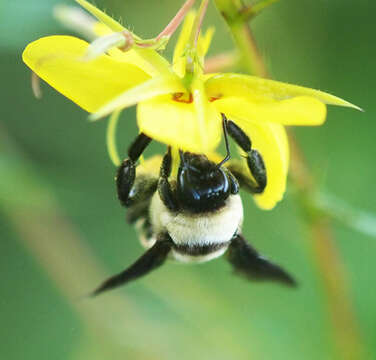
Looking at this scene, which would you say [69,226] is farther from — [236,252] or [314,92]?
[314,92]

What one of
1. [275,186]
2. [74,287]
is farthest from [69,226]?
[275,186]

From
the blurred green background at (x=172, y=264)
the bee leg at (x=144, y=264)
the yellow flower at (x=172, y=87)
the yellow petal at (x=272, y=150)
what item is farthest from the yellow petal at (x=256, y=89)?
the blurred green background at (x=172, y=264)

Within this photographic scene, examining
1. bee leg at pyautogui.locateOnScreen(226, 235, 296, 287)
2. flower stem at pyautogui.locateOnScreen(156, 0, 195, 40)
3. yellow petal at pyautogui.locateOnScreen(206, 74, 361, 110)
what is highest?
flower stem at pyautogui.locateOnScreen(156, 0, 195, 40)

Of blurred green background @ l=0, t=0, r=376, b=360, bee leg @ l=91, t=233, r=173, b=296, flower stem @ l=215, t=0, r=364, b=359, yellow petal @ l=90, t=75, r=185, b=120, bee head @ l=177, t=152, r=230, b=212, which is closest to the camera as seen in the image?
yellow petal @ l=90, t=75, r=185, b=120

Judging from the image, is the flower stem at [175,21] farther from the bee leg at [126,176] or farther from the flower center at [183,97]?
the bee leg at [126,176]

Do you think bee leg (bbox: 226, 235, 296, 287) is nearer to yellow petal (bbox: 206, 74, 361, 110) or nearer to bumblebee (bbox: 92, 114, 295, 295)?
bumblebee (bbox: 92, 114, 295, 295)

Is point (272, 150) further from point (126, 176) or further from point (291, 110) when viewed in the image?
point (126, 176)

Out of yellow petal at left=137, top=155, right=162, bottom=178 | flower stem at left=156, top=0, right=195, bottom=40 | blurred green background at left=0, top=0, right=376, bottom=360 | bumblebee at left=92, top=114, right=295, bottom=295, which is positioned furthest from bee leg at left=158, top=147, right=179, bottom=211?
blurred green background at left=0, top=0, right=376, bottom=360
